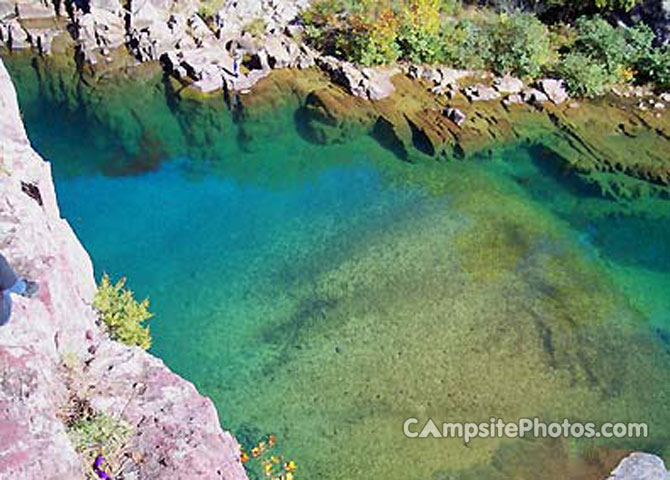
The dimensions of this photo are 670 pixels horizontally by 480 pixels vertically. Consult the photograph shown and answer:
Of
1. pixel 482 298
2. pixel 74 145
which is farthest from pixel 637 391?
pixel 74 145

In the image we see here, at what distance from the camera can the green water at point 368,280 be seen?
15484mm

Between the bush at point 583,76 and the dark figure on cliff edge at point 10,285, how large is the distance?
72.4ft

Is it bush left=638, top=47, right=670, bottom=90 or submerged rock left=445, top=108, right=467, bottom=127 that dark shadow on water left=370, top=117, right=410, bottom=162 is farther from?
bush left=638, top=47, right=670, bottom=90

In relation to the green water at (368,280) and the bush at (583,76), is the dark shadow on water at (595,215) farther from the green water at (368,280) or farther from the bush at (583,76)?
the bush at (583,76)

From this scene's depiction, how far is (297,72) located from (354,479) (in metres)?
17.1

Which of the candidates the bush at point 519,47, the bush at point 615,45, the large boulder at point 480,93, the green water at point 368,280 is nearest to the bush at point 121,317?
the green water at point 368,280

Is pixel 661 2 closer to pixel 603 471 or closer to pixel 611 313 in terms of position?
pixel 611 313

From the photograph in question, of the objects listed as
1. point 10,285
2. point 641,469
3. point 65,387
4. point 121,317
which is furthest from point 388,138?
point 65,387

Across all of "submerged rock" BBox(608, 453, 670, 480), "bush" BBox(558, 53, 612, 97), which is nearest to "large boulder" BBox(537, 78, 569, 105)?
"bush" BBox(558, 53, 612, 97)

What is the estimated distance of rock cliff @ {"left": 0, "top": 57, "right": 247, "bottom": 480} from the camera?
354 inches

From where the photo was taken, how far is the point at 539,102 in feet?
87.9

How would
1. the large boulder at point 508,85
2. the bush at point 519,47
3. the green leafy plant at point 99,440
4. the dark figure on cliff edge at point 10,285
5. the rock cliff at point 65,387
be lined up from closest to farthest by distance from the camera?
the rock cliff at point 65,387 → the green leafy plant at point 99,440 → the dark figure on cliff edge at point 10,285 → the large boulder at point 508,85 → the bush at point 519,47

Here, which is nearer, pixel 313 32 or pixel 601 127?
pixel 601 127

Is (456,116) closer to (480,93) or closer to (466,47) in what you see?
(480,93)
